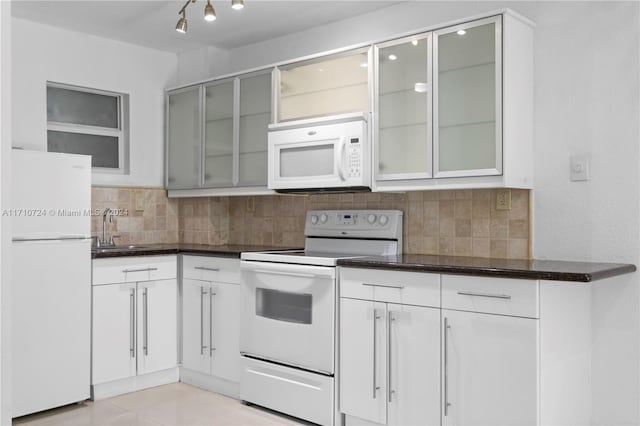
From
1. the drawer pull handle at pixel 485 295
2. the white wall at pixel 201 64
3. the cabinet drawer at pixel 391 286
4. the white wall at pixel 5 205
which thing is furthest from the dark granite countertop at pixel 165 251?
the white wall at pixel 5 205

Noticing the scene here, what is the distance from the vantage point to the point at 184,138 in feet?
14.6

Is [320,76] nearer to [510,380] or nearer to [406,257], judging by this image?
[406,257]

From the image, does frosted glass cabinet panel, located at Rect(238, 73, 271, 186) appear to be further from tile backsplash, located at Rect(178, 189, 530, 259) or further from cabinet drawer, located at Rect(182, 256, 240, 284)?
cabinet drawer, located at Rect(182, 256, 240, 284)

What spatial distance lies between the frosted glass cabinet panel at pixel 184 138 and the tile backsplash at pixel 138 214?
18 cm

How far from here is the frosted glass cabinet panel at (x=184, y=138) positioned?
4355mm

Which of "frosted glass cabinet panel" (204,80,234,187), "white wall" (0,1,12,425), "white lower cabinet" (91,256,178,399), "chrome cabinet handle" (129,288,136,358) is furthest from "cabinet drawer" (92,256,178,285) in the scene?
"white wall" (0,1,12,425)

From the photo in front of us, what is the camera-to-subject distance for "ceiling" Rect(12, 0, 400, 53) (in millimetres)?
3625

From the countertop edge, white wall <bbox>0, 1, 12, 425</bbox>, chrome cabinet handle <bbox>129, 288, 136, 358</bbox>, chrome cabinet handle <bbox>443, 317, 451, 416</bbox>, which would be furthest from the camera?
chrome cabinet handle <bbox>129, 288, 136, 358</bbox>

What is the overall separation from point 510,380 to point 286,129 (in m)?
1.99

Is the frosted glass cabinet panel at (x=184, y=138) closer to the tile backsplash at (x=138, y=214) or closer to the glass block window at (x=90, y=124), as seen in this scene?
the tile backsplash at (x=138, y=214)

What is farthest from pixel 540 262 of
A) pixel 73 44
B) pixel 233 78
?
pixel 73 44

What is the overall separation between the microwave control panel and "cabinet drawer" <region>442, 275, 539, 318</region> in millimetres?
897

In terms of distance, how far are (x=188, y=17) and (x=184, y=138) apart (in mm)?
961

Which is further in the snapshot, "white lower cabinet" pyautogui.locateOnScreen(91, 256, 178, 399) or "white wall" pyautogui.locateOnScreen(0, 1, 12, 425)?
"white lower cabinet" pyautogui.locateOnScreen(91, 256, 178, 399)
